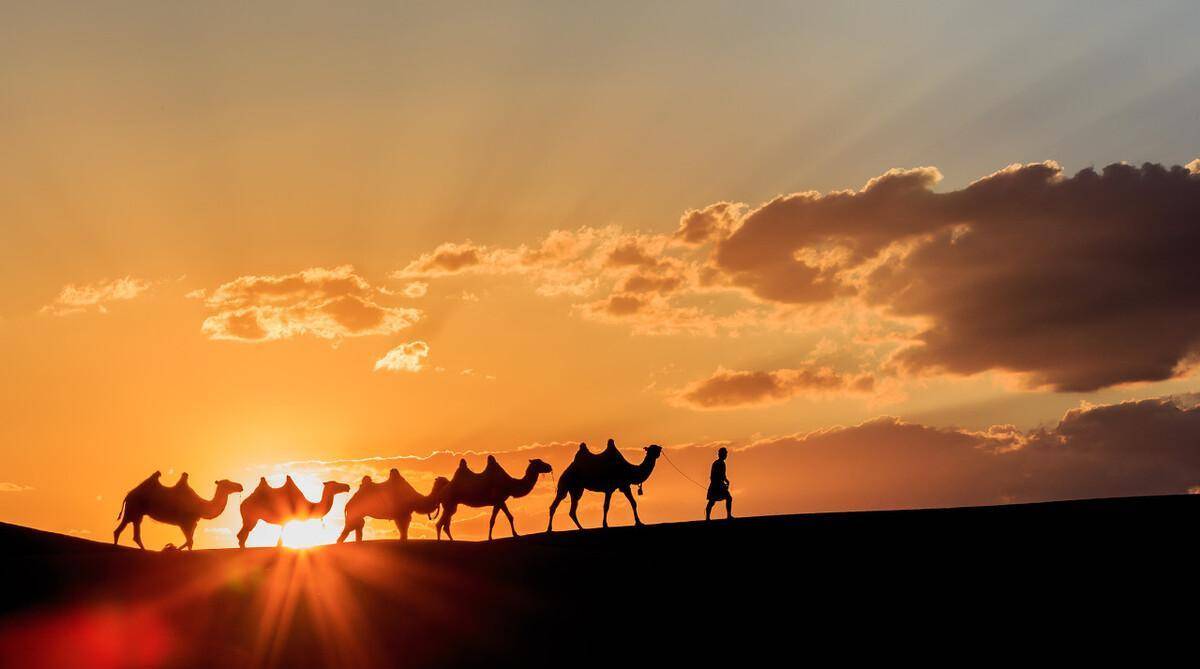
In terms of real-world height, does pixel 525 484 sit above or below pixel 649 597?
above

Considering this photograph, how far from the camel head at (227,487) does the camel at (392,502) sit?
208 inches

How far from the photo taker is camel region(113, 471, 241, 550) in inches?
1551

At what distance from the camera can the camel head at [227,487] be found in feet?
138

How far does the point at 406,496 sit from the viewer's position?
38.6m

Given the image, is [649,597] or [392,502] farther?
[392,502]

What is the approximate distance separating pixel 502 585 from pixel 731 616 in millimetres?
5919

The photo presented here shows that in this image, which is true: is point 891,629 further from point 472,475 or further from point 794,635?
point 472,475

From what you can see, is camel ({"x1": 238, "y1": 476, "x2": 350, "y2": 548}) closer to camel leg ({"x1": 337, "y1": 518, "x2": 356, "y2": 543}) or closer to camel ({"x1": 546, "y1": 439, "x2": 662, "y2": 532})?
camel leg ({"x1": 337, "y1": 518, "x2": 356, "y2": 543})

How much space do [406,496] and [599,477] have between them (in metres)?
5.49

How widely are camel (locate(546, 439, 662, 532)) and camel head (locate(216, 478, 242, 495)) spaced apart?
10601 millimetres

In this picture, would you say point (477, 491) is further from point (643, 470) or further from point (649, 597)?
point (649, 597)

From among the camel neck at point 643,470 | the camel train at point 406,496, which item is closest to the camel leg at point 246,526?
the camel train at point 406,496

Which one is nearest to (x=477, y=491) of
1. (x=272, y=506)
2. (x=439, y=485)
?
(x=439, y=485)

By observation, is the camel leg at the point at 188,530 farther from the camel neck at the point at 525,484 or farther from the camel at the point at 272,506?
the camel neck at the point at 525,484
